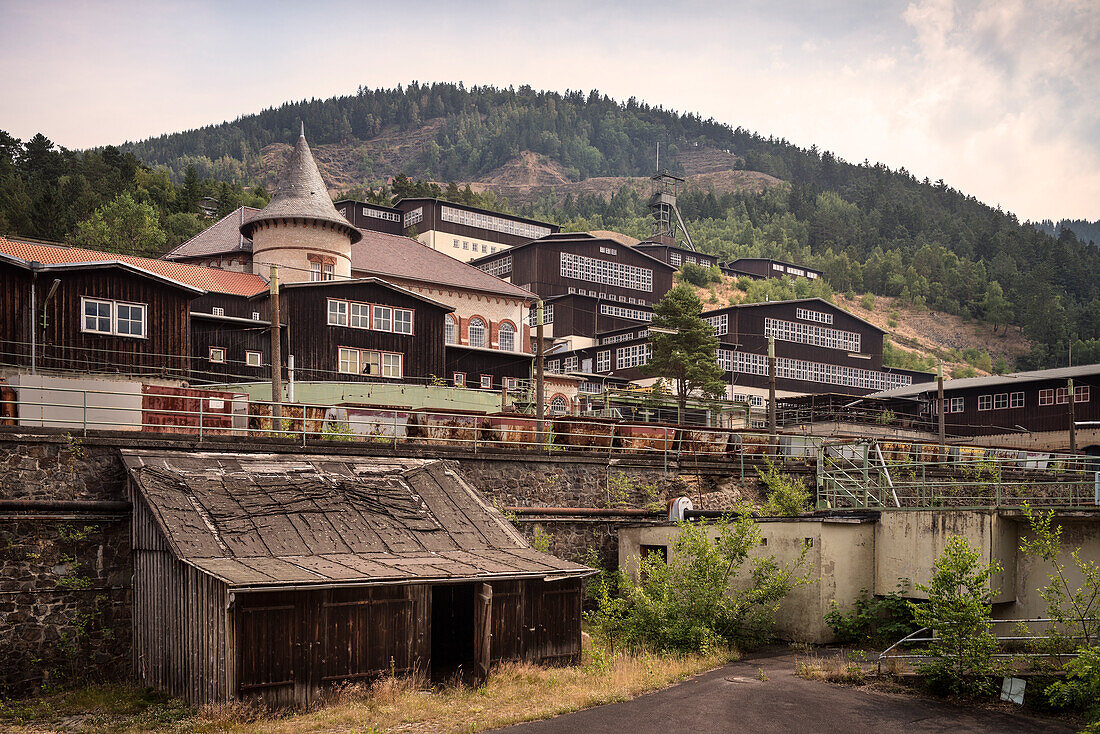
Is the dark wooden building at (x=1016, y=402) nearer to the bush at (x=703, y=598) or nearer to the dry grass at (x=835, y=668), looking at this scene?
the bush at (x=703, y=598)

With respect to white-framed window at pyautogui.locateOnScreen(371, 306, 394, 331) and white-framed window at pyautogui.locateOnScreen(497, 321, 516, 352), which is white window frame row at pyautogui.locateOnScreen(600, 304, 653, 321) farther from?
white-framed window at pyautogui.locateOnScreen(371, 306, 394, 331)

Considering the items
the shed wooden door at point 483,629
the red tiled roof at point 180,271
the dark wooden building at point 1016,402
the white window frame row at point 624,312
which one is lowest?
the shed wooden door at point 483,629

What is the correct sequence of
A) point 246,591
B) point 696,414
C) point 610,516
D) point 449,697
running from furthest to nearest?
point 696,414
point 610,516
point 449,697
point 246,591

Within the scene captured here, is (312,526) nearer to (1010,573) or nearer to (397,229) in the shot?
(1010,573)

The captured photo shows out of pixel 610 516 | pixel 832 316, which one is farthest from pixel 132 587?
pixel 832 316

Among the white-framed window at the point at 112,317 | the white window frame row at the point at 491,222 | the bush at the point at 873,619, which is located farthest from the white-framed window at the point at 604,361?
the bush at the point at 873,619

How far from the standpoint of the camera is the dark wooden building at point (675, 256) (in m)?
117

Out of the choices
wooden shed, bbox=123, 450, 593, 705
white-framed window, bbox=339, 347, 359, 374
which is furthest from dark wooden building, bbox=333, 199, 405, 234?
wooden shed, bbox=123, 450, 593, 705

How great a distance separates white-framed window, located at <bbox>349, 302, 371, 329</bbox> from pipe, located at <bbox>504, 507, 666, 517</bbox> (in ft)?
57.5

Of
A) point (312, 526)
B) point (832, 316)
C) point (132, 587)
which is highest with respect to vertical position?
point (832, 316)

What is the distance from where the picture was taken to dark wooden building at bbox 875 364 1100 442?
54125 millimetres

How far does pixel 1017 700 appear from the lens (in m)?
15.9

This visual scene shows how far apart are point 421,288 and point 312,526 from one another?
35551mm

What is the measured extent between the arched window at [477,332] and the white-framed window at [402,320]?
1355 centimetres
